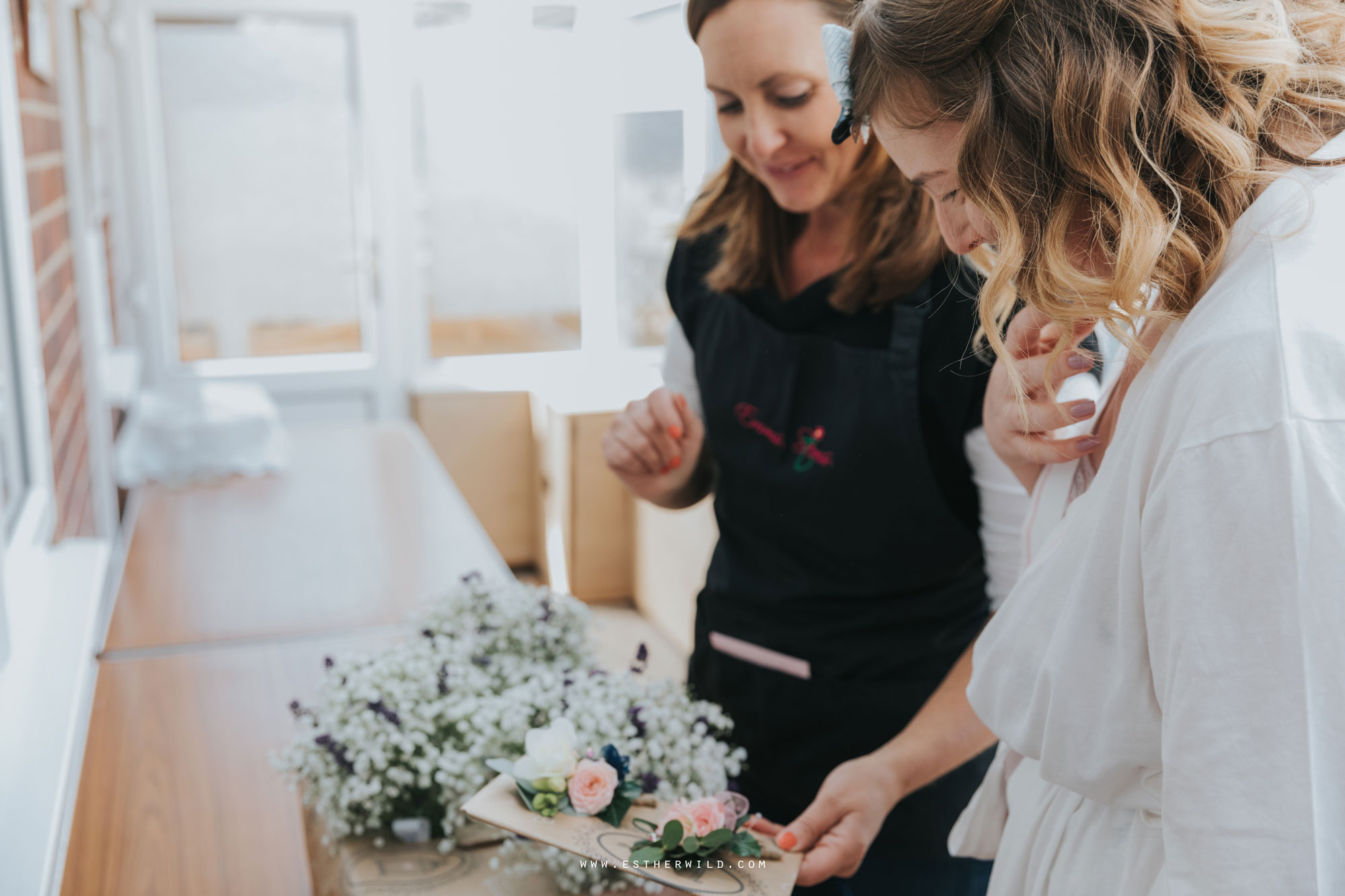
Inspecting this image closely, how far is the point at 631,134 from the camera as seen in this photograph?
14.9 feet

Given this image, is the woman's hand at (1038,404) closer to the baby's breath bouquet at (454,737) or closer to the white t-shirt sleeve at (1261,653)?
the white t-shirt sleeve at (1261,653)

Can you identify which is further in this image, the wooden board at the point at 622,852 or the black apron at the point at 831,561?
the black apron at the point at 831,561

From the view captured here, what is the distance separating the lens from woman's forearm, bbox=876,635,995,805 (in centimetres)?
102

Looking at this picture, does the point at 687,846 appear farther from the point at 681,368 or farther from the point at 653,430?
the point at 681,368

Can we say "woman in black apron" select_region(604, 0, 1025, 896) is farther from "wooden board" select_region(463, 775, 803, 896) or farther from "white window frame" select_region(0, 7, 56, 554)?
"white window frame" select_region(0, 7, 56, 554)

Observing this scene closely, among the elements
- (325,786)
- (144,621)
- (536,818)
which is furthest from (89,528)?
(536,818)

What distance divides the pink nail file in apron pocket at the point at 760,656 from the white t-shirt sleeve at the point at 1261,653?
70 cm

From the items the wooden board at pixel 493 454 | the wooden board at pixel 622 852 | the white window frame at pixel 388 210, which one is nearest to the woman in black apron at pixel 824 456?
the wooden board at pixel 622 852

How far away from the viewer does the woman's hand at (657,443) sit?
1.29 meters

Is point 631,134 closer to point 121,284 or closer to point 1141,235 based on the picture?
point 121,284

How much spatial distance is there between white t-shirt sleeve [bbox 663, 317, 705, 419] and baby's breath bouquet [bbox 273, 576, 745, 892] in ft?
1.29

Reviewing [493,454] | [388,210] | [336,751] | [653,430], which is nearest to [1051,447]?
[653,430]

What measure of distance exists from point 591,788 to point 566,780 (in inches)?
1.0

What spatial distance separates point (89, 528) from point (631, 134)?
2.80 metres
